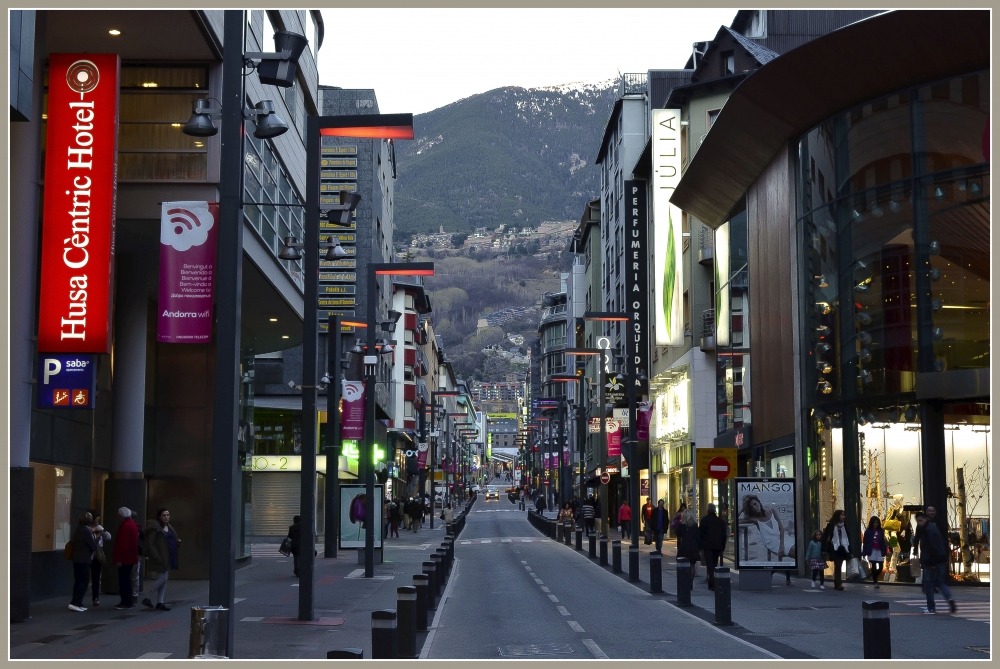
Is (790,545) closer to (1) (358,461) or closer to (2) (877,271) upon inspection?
(2) (877,271)

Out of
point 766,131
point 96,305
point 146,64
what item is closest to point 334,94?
point 766,131

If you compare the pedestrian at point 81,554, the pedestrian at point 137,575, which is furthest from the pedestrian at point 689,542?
the pedestrian at point 81,554

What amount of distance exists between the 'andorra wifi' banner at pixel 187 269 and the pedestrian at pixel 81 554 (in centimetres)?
573

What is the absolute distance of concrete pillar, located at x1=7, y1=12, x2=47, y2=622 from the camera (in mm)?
18234

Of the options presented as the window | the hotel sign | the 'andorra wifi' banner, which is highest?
the window

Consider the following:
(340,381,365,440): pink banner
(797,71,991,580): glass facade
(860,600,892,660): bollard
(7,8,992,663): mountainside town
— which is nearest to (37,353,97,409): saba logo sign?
(7,8,992,663): mountainside town

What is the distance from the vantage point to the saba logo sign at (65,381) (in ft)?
60.6

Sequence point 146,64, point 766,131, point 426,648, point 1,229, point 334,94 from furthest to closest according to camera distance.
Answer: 1. point 334,94
2. point 766,131
3. point 146,64
4. point 1,229
5. point 426,648

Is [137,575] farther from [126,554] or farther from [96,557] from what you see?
[96,557]

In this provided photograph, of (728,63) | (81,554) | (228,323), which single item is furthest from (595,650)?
(728,63)

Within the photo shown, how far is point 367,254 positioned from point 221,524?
166ft

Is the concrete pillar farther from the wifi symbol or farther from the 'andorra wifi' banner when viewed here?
the wifi symbol

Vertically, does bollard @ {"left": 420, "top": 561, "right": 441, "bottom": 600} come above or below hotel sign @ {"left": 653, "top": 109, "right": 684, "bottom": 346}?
below

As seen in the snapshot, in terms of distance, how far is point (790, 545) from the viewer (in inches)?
1006
